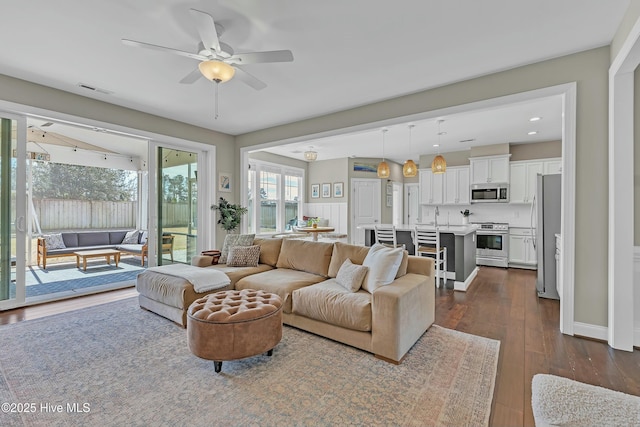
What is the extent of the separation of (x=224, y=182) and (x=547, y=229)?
18.1ft

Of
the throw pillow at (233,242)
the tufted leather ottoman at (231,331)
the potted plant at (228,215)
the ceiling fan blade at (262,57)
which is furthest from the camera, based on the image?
the potted plant at (228,215)

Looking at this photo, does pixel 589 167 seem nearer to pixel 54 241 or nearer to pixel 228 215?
pixel 228 215

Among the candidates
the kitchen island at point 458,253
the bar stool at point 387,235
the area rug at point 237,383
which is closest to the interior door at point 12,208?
the area rug at point 237,383

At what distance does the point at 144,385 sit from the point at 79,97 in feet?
13.0

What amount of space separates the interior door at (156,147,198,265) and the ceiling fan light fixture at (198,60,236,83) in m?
3.14

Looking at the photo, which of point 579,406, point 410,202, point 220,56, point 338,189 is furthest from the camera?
point 410,202

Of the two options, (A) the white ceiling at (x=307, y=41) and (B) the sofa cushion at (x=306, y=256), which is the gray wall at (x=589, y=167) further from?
(B) the sofa cushion at (x=306, y=256)

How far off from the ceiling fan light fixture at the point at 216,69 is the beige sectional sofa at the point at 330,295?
6.77 feet

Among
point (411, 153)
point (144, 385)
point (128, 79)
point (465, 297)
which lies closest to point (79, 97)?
point (128, 79)

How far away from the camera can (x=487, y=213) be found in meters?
6.95

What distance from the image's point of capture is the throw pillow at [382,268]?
269cm

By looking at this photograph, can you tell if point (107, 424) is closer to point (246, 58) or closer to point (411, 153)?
point (246, 58)

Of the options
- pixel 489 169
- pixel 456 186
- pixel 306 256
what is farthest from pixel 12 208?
pixel 489 169

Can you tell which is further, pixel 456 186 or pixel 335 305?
pixel 456 186
